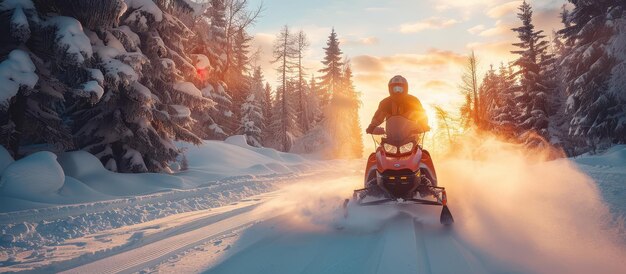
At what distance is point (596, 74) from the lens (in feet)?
61.7

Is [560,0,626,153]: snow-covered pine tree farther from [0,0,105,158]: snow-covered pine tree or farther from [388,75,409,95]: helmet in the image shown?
[0,0,105,158]: snow-covered pine tree

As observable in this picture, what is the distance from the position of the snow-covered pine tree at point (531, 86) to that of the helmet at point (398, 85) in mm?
25179

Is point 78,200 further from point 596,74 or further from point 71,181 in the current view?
point 596,74

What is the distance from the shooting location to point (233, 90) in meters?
41.8

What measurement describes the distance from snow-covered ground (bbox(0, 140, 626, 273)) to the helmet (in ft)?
7.60

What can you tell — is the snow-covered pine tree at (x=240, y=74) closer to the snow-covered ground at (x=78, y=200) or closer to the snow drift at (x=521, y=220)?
the snow-covered ground at (x=78, y=200)

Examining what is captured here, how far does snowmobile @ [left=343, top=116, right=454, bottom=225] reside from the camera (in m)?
5.77

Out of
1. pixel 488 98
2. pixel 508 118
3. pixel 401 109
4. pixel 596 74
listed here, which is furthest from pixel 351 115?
pixel 401 109

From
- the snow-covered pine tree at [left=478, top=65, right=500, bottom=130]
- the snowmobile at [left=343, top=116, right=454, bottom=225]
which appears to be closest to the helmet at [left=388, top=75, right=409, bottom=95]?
the snowmobile at [left=343, top=116, right=454, bottom=225]

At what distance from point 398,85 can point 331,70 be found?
121ft

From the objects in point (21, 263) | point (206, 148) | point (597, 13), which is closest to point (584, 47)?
point (597, 13)

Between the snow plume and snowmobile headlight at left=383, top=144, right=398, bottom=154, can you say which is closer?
the snow plume

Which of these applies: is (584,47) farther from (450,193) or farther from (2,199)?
(2,199)

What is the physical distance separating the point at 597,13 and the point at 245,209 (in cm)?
2221
